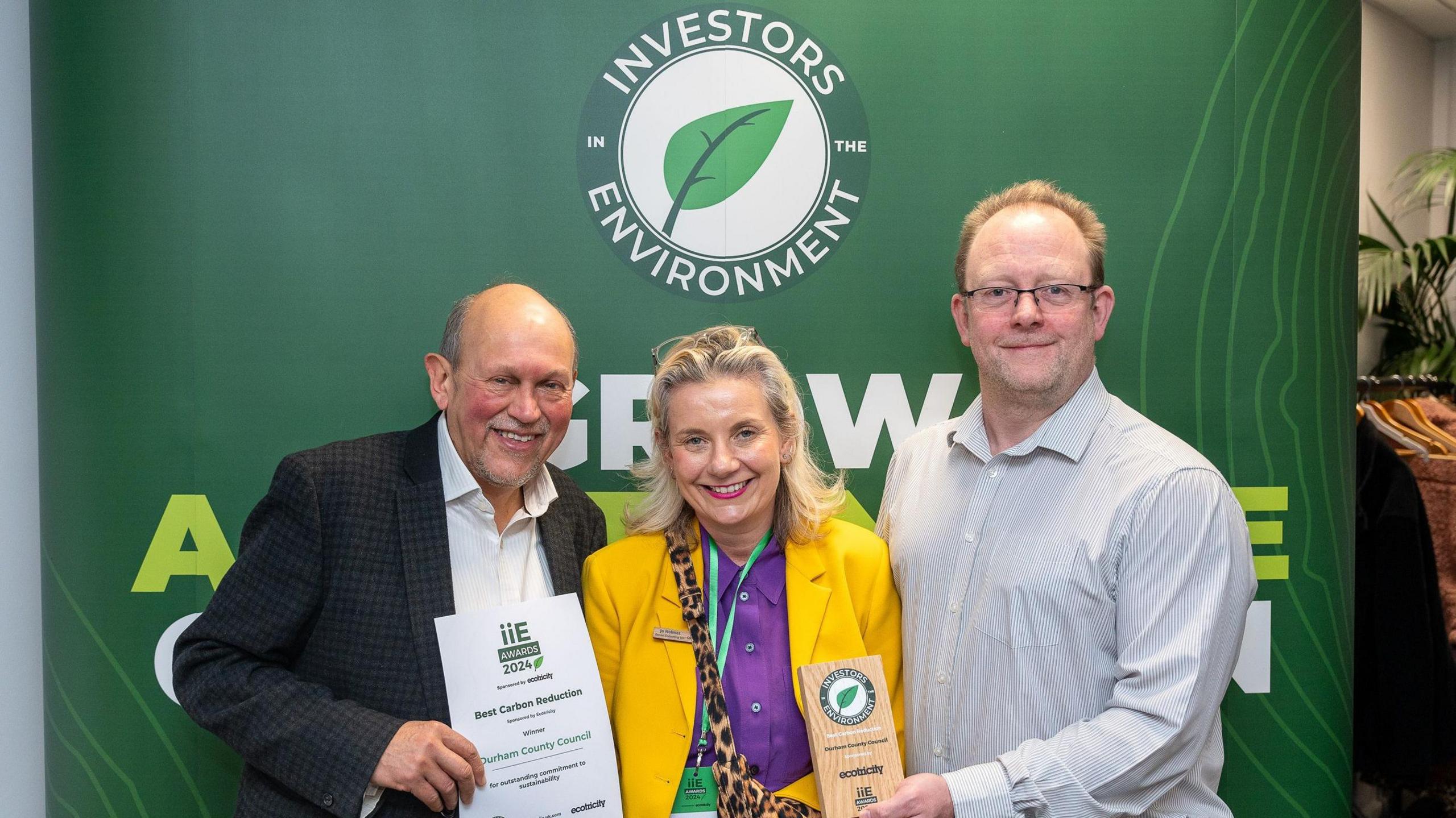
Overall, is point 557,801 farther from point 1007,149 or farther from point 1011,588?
point 1007,149

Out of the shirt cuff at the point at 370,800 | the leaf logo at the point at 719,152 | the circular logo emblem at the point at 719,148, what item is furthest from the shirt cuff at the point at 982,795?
the leaf logo at the point at 719,152

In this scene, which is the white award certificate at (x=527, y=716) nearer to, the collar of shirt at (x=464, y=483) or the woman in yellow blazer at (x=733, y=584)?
the woman in yellow blazer at (x=733, y=584)

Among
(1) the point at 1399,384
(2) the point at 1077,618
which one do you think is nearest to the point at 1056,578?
(2) the point at 1077,618

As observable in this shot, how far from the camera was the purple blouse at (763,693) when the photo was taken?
2.00 m

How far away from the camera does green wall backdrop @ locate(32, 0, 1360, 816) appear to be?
Result: 2.65 meters

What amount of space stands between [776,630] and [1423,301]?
466 centimetres

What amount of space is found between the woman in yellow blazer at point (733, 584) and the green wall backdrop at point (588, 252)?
0.58m

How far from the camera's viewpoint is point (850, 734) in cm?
189

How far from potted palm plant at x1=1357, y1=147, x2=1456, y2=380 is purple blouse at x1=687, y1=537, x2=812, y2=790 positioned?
4270 mm

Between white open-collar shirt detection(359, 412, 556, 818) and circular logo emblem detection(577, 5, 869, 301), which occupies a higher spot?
circular logo emblem detection(577, 5, 869, 301)

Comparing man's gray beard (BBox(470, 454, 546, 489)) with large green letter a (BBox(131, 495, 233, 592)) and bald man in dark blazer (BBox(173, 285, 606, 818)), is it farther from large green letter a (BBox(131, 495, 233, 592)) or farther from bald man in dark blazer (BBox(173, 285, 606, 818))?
large green letter a (BBox(131, 495, 233, 592))

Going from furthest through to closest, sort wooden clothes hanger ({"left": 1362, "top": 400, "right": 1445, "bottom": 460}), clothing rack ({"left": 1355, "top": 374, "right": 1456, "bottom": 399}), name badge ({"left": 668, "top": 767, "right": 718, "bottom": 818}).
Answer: clothing rack ({"left": 1355, "top": 374, "right": 1456, "bottom": 399})
wooden clothes hanger ({"left": 1362, "top": 400, "right": 1445, "bottom": 460})
name badge ({"left": 668, "top": 767, "right": 718, "bottom": 818})

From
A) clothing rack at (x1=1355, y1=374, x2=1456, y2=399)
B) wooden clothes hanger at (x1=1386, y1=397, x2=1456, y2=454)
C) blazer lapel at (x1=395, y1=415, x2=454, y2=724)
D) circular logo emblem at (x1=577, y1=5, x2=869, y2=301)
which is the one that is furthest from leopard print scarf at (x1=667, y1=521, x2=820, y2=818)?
wooden clothes hanger at (x1=1386, y1=397, x2=1456, y2=454)

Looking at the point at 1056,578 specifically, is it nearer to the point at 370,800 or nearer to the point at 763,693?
the point at 763,693
